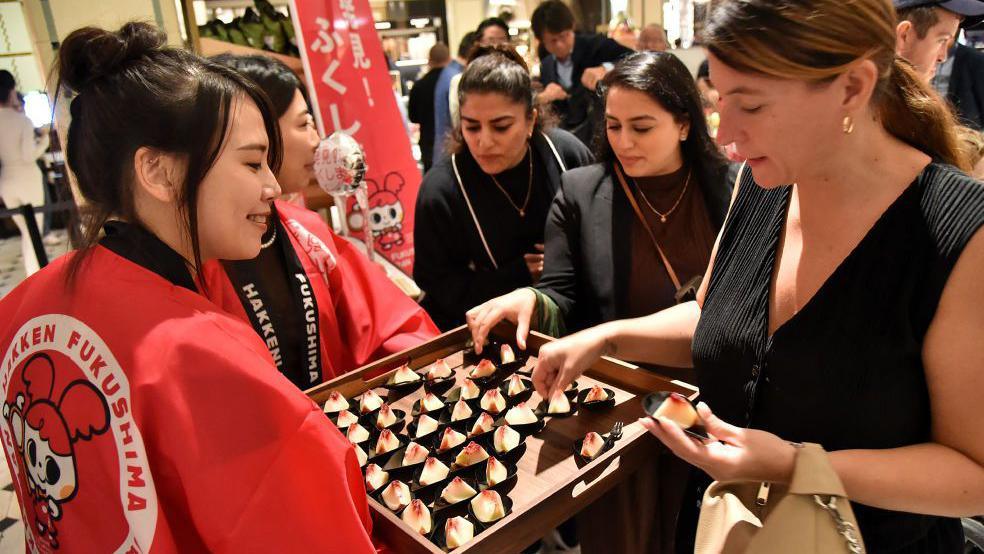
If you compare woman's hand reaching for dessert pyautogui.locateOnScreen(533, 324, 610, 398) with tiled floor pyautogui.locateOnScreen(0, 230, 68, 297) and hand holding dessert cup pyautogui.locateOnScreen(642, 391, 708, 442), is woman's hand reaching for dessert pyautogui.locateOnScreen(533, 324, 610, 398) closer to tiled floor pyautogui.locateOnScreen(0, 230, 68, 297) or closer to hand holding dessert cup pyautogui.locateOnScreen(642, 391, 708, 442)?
hand holding dessert cup pyautogui.locateOnScreen(642, 391, 708, 442)

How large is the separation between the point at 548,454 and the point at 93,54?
1007 millimetres

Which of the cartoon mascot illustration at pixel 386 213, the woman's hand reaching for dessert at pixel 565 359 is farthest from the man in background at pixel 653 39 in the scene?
the woman's hand reaching for dessert at pixel 565 359

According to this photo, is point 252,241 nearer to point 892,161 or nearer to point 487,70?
point 892,161

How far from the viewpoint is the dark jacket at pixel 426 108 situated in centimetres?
508

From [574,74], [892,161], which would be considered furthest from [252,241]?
[574,74]

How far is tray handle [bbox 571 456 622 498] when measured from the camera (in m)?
1.07

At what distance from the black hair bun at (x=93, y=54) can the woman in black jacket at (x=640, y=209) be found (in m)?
1.12

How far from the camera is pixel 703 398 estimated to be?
1.19m

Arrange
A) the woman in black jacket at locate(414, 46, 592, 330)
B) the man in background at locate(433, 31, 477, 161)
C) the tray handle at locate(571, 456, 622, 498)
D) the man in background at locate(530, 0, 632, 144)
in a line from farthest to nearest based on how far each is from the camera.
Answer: the man in background at locate(530, 0, 632, 144)
the man in background at locate(433, 31, 477, 161)
the woman in black jacket at locate(414, 46, 592, 330)
the tray handle at locate(571, 456, 622, 498)

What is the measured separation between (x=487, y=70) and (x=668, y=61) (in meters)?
0.61

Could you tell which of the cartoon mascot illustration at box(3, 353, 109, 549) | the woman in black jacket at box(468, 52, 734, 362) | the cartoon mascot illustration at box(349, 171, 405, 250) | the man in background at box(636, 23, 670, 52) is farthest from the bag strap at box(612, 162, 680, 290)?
the man in background at box(636, 23, 670, 52)

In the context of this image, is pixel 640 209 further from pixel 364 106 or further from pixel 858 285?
pixel 364 106

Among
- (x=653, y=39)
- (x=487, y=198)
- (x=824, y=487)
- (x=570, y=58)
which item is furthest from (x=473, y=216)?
(x=653, y=39)

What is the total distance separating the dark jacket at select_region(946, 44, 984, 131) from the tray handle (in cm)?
261
